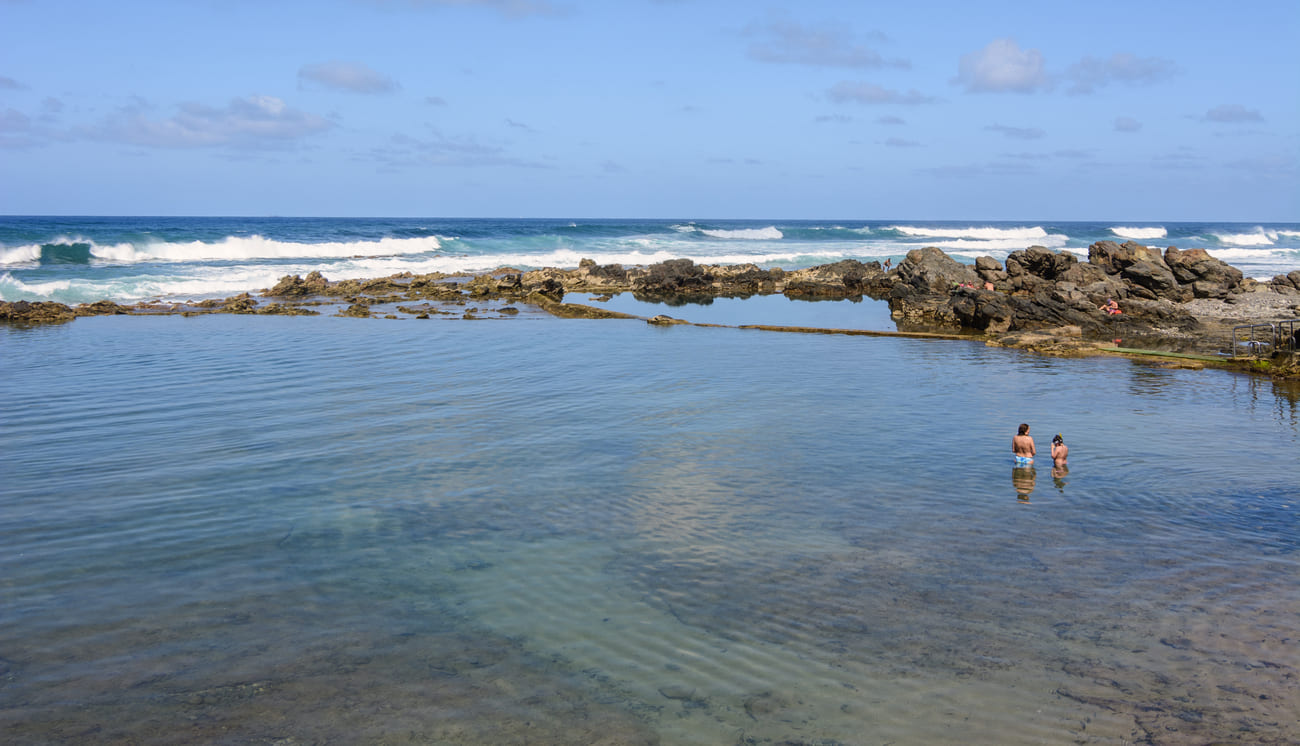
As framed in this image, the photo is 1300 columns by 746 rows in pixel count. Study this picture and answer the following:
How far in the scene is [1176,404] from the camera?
19422 millimetres

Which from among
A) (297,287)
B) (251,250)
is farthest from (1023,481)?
(251,250)

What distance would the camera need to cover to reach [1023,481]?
13.7 metres

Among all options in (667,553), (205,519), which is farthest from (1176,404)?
(205,519)

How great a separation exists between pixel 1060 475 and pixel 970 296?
975 inches

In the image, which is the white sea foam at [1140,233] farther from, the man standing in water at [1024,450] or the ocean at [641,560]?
the man standing in water at [1024,450]

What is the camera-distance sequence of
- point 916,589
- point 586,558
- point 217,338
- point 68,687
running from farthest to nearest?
1. point 217,338
2. point 586,558
3. point 916,589
4. point 68,687

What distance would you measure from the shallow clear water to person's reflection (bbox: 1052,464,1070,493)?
70 mm

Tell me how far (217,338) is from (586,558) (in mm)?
23685

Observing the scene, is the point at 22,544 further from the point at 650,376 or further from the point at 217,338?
the point at 217,338

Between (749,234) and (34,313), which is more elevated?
(749,234)

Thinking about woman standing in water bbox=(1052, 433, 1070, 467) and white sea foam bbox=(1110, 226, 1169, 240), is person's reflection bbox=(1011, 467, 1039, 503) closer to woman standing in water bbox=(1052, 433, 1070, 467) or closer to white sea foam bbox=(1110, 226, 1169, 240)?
woman standing in water bbox=(1052, 433, 1070, 467)

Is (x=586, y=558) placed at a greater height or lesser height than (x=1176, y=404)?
lesser

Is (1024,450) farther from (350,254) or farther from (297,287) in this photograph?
(350,254)

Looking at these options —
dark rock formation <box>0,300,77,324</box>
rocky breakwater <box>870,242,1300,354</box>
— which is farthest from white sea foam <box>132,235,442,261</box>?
rocky breakwater <box>870,242,1300,354</box>
